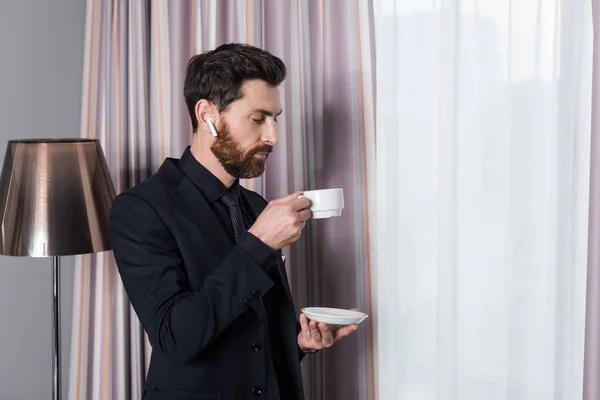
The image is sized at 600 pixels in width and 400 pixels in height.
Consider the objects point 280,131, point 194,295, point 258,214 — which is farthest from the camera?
point 280,131

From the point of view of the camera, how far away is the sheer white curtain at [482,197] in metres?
1.72

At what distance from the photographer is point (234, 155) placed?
170 centimetres

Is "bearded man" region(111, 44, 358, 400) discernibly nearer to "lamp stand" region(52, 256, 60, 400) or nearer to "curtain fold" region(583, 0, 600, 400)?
"curtain fold" region(583, 0, 600, 400)

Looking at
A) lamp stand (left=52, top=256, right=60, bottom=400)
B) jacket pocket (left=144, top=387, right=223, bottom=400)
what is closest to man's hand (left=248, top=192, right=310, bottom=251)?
jacket pocket (left=144, top=387, right=223, bottom=400)

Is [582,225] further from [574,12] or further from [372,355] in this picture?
[372,355]

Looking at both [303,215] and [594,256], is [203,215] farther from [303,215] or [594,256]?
[594,256]

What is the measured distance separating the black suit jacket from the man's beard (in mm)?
97

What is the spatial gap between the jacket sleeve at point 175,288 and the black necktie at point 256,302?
0.55 feet

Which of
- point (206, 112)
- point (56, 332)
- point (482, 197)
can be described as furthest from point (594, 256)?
point (56, 332)

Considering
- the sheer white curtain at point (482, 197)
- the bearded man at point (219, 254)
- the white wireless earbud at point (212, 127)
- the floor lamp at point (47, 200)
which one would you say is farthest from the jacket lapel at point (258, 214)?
the floor lamp at point (47, 200)

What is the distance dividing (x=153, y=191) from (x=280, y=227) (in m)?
0.33

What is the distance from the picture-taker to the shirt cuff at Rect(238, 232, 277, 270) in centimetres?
150

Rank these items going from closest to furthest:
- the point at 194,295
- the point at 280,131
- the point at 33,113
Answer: the point at 194,295 → the point at 280,131 → the point at 33,113

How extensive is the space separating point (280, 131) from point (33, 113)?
95cm
